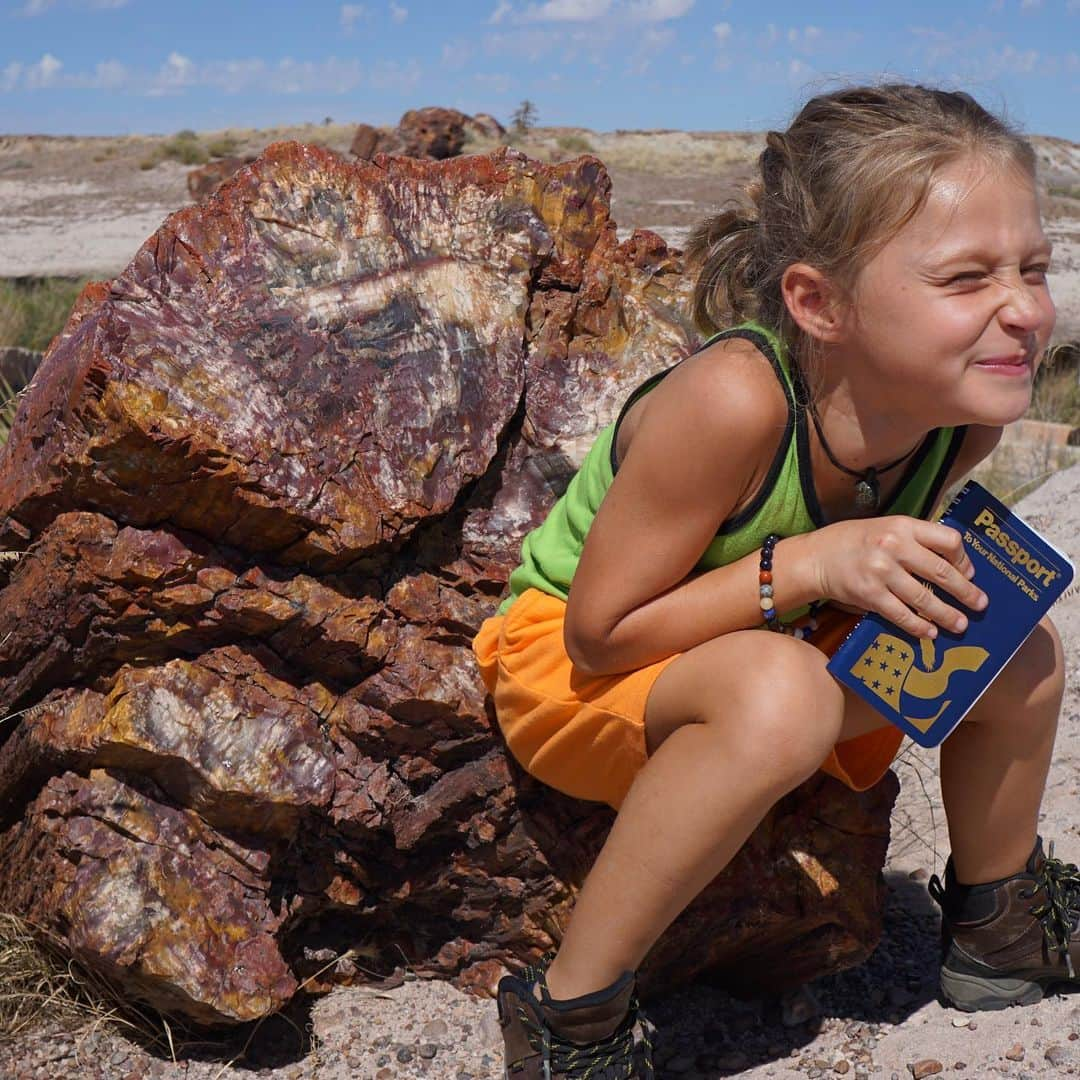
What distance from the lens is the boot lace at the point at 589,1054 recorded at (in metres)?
2.03

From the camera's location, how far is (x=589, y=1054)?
2033mm

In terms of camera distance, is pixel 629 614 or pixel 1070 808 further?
pixel 1070 808

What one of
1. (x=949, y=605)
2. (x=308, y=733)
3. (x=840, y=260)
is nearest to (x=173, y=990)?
(x=308, y=733)

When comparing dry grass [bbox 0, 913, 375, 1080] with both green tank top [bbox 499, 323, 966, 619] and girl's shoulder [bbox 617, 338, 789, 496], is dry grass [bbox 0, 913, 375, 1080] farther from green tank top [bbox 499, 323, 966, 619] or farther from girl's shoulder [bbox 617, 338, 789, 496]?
girl's shoulder [bbox 617, 338, 789, 496]

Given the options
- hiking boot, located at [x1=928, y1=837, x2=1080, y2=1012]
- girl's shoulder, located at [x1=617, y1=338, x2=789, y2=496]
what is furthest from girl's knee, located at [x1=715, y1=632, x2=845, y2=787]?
hiking boot, located at [x1=928, y1=837, x2=1080, y2=1012]

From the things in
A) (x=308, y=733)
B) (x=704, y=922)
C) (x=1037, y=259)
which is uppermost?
(x=1037, y=259)

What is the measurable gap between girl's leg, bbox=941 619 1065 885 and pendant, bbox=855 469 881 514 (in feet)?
1.13

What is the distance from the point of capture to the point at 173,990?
7.47 feet

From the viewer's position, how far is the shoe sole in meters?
2.29

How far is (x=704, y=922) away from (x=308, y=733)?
809mm

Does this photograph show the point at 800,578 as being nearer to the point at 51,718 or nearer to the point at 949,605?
the point at 949,605

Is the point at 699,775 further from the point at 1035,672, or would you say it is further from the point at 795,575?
the point at 1035,672

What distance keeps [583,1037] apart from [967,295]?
1277 millimetres

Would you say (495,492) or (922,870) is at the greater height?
(495,492)
